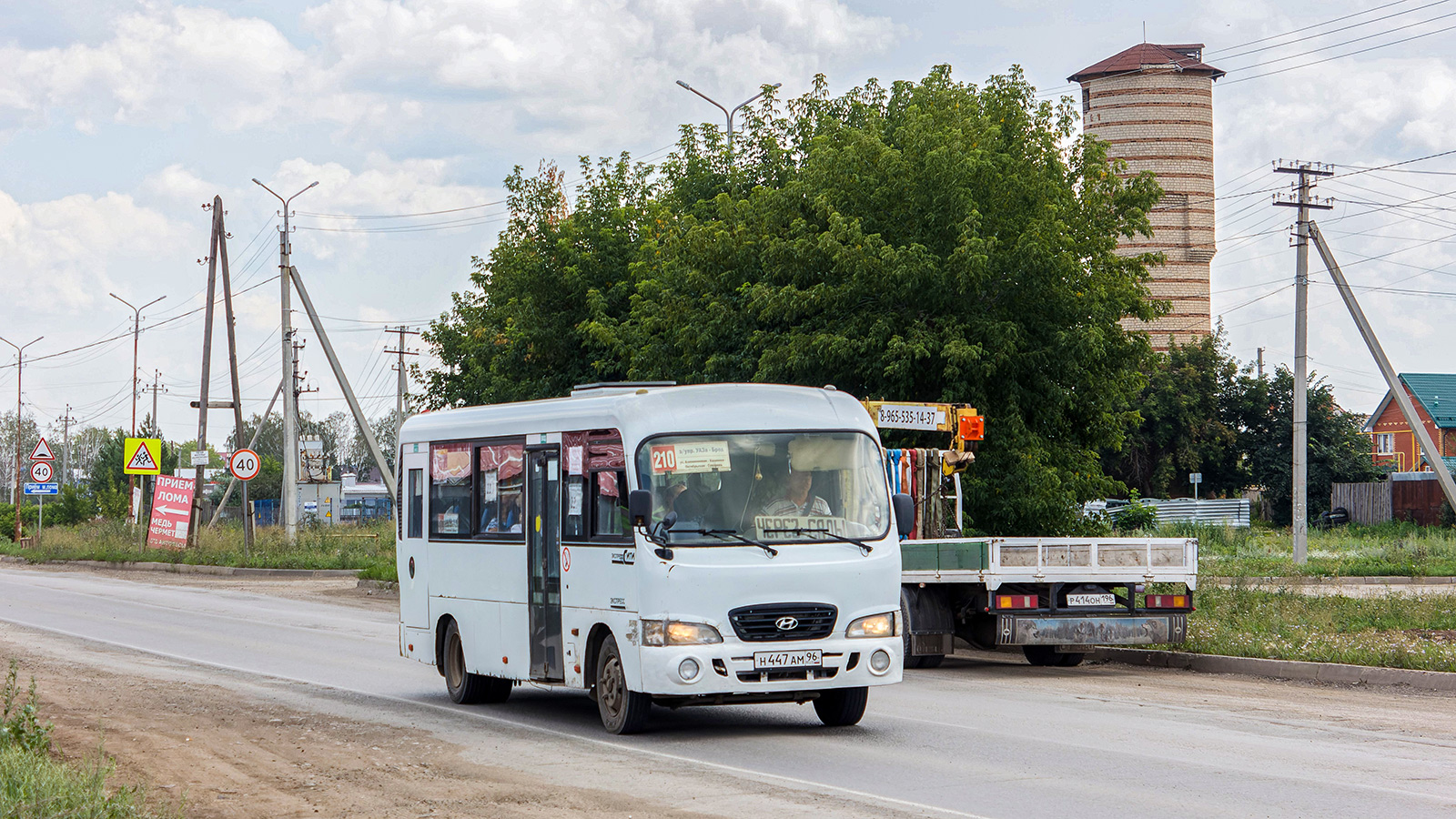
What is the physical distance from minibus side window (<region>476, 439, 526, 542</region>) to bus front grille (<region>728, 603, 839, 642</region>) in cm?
261

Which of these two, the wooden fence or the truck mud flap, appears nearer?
the truck mud flap

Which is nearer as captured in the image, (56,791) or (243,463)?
(56,791)

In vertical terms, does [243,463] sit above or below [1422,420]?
below

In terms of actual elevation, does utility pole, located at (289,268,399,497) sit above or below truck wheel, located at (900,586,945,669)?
above

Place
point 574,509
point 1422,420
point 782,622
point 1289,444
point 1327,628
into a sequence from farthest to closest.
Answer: point 1422,420 < point 1289,444 < point 1327,628 < point 574,509 < point 782,622

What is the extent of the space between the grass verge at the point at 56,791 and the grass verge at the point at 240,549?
25.4 metres

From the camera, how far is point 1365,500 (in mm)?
59312

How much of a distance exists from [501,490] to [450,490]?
103cm

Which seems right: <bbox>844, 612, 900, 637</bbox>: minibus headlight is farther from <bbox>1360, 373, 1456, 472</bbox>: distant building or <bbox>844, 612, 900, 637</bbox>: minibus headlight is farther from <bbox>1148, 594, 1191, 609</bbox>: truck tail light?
<bbox>1360, 373, 1456, 472</bbox>: distant building

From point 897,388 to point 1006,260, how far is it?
95.7 inches

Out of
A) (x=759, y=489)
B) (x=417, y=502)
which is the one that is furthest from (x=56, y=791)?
(x=417, y=502)

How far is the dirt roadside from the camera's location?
8336mm

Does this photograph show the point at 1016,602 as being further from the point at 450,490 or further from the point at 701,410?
the point at 450,490

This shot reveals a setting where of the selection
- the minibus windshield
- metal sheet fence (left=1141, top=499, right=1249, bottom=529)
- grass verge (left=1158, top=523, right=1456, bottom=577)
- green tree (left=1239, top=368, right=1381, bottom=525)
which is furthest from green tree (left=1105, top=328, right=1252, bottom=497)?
the minibus windshield
